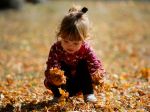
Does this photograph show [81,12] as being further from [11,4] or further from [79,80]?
[11,4]

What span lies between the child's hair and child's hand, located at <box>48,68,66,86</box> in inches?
17.5

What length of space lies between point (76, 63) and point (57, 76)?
0.52m

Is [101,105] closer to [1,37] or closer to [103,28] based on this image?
[1,37]

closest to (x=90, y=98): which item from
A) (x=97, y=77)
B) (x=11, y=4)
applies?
(x=97, y=77)

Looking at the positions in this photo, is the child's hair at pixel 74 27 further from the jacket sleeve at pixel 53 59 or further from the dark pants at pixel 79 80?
the dark pants at pixel 79 80

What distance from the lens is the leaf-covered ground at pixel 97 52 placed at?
21.0ft

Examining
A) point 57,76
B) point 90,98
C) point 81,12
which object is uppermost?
point 81,12

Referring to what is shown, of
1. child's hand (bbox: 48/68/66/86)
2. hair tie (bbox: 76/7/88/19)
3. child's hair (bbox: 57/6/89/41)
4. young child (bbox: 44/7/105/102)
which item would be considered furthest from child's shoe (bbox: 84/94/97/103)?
hair tie (bbox: 76/7/88/19)

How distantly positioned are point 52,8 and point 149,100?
52.0 feet

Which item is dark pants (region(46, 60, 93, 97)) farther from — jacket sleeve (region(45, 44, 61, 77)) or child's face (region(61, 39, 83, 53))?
child's face (region(61, 39, 83, 53))

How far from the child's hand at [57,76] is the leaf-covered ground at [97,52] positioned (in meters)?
0.31

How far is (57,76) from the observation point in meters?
5.92

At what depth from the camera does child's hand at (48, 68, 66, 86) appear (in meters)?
5.89

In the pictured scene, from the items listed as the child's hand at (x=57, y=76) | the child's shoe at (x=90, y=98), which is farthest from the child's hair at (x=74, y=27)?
the child's shoe at (x=90, y=98)
